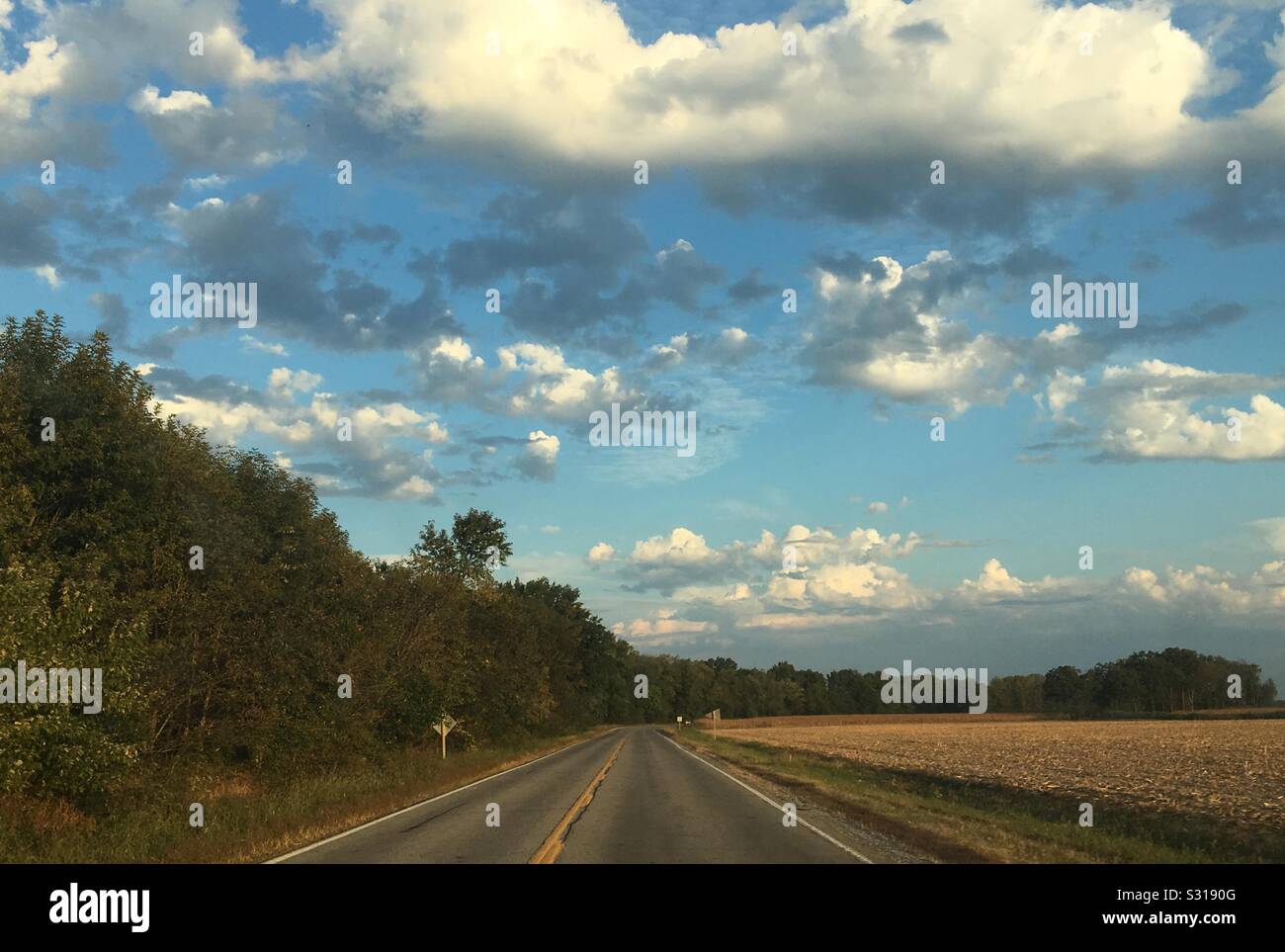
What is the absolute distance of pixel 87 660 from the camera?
16.8 meters

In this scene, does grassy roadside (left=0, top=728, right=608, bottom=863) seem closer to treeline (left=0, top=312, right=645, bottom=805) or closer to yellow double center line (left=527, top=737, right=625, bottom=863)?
treeline (left=0, top=312, right=645, bottom=805)

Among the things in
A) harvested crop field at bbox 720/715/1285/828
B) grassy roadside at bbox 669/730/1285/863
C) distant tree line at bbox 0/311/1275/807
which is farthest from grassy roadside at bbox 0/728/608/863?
harvested crop field at bbox 720/715/1285/828

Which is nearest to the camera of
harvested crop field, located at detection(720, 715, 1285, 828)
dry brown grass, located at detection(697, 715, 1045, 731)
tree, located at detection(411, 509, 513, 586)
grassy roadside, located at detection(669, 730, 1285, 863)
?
grassy roadside, located at detection(669, 730, 1285, 863)

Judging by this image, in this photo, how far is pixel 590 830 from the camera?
17656 mm

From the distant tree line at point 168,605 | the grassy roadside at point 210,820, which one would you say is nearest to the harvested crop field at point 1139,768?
the grassy roadside at point 210,820

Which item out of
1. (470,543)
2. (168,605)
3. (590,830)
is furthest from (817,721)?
(590,830)

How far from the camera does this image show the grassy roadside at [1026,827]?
53.4 feet

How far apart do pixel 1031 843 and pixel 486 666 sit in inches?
1750

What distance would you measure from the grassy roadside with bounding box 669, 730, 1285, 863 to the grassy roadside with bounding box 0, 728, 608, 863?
1058 centimetres

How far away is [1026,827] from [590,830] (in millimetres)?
9804

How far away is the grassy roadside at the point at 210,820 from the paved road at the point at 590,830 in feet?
2.96

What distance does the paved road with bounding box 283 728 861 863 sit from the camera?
14.5 m
